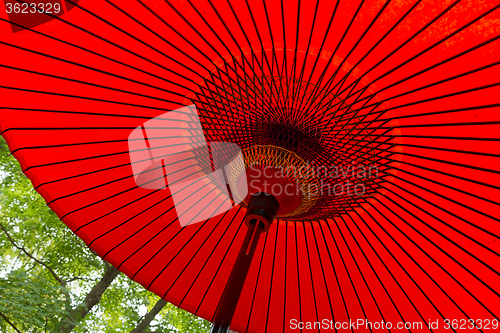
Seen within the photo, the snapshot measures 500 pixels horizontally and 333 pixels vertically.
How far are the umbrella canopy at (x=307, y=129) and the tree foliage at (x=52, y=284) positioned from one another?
314cm

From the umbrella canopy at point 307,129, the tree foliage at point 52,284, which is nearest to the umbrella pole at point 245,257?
the umbrella canopy at point 307,129

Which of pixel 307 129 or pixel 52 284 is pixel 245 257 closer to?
pixel 307 129

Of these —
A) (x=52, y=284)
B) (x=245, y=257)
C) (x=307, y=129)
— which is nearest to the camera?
(x=245, y=257)

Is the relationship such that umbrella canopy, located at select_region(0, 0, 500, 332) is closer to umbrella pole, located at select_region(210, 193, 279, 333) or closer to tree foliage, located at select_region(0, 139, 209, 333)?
umbrella pole, located at select_region(210, 193, 279, 333)

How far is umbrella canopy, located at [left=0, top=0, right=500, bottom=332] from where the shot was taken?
4.37 ft

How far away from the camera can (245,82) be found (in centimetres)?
154

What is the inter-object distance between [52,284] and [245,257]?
482 centimetres

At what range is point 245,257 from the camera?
1384 millimetres

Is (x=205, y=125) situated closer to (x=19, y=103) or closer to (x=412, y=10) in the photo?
(x=19, y=103)

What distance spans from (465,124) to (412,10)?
0.48 metres

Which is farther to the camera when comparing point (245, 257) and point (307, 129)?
point (307, 129)

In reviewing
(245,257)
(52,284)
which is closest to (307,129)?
(245,257)

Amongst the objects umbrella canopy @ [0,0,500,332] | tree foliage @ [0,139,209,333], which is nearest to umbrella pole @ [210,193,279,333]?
umbrella canopy @ [0,0,500,332]

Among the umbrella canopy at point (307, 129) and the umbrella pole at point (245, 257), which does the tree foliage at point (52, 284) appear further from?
the umbrella pole at point (245, 257)
